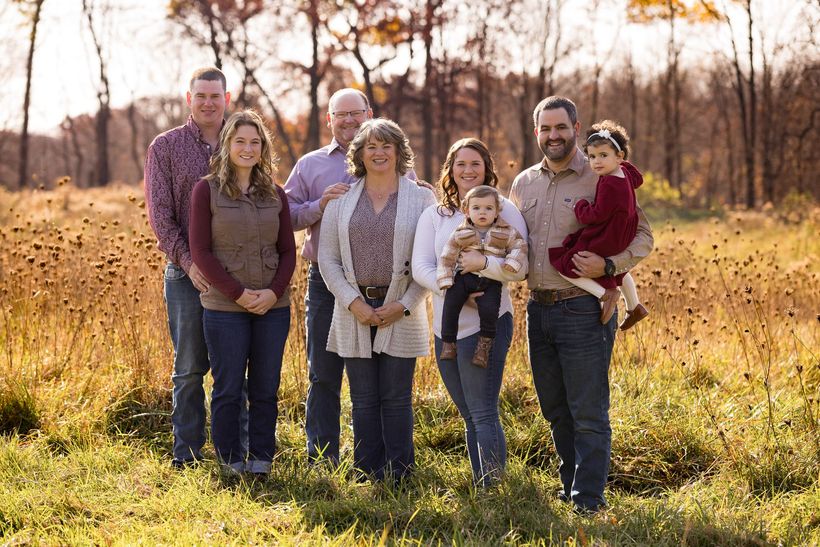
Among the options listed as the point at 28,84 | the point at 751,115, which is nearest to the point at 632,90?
the point at 751,115

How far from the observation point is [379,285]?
14.8 ft

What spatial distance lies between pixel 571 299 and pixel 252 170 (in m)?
2.00

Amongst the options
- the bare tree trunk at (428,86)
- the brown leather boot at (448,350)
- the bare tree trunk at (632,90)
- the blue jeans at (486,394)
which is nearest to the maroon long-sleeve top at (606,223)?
the blue jeans at (486,394)

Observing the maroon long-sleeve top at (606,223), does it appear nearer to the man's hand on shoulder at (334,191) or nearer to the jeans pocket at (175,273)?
the man's hand on shoulder at (334,191)

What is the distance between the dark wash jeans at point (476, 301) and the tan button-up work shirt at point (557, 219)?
0.87ft

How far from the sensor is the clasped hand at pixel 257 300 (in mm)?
4469

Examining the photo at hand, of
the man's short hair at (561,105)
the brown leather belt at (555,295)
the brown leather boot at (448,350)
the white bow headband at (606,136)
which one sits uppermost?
the man's short hair at (561,105)

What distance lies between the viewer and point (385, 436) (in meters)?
4.61

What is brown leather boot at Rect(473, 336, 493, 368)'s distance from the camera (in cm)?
401

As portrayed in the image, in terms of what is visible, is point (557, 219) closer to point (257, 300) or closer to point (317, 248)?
point (317, 248)

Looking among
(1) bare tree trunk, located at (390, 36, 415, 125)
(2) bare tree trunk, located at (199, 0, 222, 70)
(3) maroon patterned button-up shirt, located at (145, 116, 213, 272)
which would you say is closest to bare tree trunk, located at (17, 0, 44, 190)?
(2) bare tree trunk, located at (199, 0, 222, 70)

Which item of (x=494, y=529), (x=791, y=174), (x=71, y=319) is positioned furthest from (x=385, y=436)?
(x=791, y=174)

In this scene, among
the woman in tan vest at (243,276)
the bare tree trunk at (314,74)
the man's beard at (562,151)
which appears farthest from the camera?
the bare tree trunk at (314,74)

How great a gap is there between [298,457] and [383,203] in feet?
5.72
